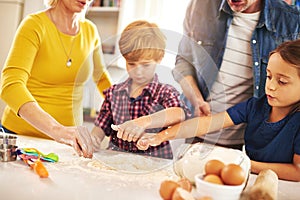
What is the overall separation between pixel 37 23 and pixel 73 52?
0.49 ft

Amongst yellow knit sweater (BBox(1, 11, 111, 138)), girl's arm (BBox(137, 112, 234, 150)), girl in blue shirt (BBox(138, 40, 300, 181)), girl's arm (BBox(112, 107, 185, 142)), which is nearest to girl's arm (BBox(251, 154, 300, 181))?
girl in blue shirt (BBox(138, 40, 300, 181))

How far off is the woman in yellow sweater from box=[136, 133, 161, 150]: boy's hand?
0.84ft

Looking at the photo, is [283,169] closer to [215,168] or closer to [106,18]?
[215,168]

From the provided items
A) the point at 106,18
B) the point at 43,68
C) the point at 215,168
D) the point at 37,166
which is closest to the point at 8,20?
the point at 106,18

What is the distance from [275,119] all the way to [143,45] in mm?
532

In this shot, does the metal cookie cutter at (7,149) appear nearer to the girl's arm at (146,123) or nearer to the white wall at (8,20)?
the girl's arm at (146,123)

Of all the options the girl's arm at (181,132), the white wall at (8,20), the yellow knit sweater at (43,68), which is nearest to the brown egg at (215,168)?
the girl's arm at (181,132)

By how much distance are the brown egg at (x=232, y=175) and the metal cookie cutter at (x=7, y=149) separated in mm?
521

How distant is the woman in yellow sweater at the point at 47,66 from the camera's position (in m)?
1.00

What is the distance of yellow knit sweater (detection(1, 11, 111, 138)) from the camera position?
3.41 ft

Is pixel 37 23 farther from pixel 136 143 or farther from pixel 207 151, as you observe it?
pixel 207 151

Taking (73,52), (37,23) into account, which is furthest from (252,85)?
(37,23)

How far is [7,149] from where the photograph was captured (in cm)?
86

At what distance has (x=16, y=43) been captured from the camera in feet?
3.59
